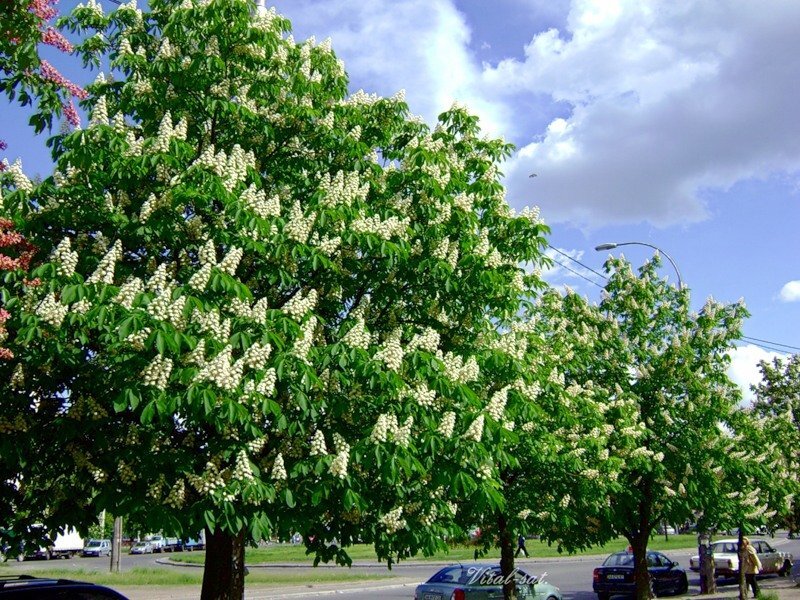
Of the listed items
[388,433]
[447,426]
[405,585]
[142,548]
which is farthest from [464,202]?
[142,548]

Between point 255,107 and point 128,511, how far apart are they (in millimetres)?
5202

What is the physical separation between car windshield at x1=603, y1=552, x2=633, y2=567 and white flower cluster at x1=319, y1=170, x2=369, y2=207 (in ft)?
66.3

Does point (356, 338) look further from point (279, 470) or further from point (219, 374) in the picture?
point (219, 374)

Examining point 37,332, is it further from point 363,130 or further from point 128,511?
point 363,130

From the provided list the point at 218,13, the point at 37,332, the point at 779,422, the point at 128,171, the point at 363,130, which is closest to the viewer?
the point at 37,332

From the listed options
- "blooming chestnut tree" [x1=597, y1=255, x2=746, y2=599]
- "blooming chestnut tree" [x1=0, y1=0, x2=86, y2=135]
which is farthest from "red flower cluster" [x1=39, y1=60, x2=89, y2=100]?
"blooming chestnut tree" [x1=597, y1=255, x2=746, y2=599]

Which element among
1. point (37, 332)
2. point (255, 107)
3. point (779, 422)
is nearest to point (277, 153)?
point (255, 107)

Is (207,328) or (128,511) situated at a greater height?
(207,328)

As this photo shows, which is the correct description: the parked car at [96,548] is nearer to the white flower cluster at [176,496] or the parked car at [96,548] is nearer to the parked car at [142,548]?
the parked car at [142,548]

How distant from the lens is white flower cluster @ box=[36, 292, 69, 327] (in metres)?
6.57

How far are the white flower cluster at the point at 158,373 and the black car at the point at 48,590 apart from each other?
9.50 ft

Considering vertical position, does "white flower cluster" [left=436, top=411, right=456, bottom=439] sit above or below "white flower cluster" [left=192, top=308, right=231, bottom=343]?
below

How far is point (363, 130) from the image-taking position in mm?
10383

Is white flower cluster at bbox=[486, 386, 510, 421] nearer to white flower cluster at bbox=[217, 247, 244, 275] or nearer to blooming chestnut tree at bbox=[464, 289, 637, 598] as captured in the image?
blooming chestnut tree at bbox=[464, 289, 637, 598]
